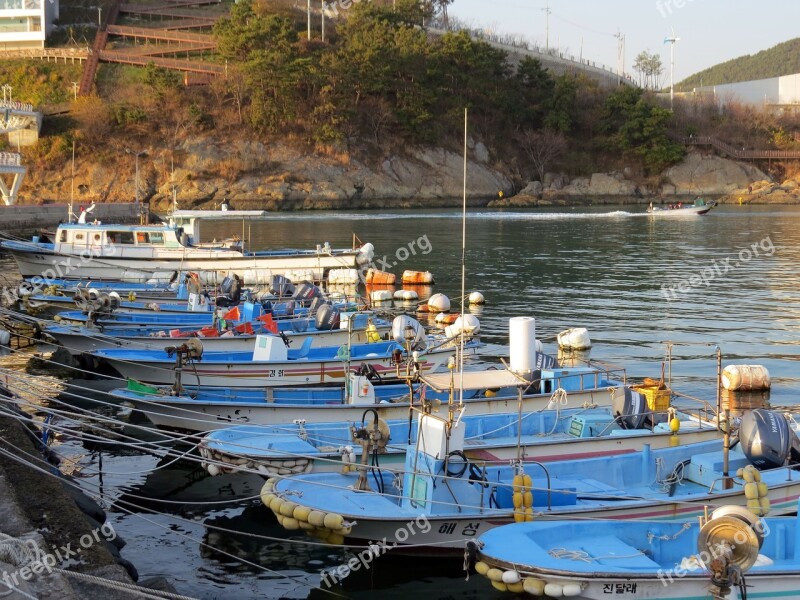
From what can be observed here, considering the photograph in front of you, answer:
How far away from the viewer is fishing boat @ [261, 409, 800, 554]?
11.2 m

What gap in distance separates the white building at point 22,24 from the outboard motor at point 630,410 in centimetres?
9370

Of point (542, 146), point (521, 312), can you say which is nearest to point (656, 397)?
point (521, 312)

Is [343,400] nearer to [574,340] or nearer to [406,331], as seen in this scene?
[406,331]

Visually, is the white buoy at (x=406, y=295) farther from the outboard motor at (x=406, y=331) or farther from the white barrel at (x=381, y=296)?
the outboard motor at (x=406, y=331)

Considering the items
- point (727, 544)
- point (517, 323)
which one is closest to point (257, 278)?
point (517, 323)

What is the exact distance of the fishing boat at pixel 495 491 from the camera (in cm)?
1117

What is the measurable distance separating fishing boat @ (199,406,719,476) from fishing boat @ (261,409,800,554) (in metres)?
0.60

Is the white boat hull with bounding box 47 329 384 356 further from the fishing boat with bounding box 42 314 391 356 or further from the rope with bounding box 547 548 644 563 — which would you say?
the rope with bounding box 547 548 644 563

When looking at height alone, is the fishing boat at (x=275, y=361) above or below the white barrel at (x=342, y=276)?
below

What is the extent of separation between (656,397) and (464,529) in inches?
234

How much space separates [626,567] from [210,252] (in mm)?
30338

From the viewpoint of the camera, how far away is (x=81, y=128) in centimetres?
8644

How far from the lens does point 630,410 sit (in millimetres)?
14484

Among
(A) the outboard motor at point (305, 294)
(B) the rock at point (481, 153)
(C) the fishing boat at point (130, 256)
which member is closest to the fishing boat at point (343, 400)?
(A) the outboard motor at point (305, 294)
